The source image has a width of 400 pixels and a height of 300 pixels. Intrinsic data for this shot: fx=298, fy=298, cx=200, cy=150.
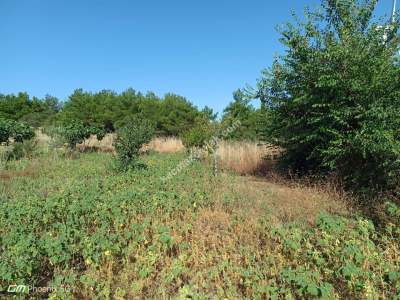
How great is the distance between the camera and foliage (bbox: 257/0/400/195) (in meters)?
6.29

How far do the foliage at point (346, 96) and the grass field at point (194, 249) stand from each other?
1332 mm

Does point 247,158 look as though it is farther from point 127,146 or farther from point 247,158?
point 127,146

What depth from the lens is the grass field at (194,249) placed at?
2969mm

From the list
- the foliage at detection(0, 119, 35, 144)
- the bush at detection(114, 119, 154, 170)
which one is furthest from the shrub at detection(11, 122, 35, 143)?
the bush at detection(114, 119, 154, 170)

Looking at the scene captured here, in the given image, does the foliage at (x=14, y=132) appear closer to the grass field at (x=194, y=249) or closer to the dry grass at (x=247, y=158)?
the grass field at (x=194, y=249)

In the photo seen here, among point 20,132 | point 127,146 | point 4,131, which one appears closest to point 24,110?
point 20,132

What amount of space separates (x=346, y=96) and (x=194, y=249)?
5.44m

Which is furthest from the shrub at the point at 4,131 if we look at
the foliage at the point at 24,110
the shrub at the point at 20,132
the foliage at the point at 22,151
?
the foliage at the point at 24,110

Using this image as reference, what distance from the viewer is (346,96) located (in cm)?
704

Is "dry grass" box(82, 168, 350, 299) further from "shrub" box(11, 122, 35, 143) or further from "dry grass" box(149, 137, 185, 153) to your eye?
"dry grass" box(149, 137, 185, 153)

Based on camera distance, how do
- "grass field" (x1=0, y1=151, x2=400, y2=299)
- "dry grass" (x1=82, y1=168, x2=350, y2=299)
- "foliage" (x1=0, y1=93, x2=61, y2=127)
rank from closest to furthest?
"grass field" (x1=0, y1=151, x2=400, y2=299) < "dry grass" (x1=82, y1=168, x2=350, y2=299) < "foliage" (x1=0, y1=93, x2=61, y2=127)

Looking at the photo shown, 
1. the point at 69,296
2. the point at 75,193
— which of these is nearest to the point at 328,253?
the point at 69,296

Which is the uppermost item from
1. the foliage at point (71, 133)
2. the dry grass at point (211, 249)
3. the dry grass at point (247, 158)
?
the foliage at point (71, 133)

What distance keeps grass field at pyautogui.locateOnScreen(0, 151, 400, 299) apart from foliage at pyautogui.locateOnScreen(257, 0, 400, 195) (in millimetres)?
→ 1332
